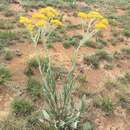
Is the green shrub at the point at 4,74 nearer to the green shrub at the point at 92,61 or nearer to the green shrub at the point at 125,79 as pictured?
the green shrub at the point at 92,61

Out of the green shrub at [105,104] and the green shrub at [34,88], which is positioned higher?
the green shrub at [34,88]

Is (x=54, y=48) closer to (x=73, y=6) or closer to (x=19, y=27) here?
(x=19, y=27)

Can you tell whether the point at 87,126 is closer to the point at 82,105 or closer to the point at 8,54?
the point at 82,105

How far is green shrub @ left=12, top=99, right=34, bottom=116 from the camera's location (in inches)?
240

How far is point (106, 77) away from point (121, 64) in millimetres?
1277

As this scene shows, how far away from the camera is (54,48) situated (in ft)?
31.3

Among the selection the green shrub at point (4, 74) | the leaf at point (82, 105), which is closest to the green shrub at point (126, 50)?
the green shrub at point (4, 74)

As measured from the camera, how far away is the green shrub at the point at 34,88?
6.72 m

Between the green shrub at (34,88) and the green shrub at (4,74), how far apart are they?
1.62ft

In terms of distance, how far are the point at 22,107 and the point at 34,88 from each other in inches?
32.1

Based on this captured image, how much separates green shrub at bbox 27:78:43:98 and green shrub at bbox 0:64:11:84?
19.4 inches

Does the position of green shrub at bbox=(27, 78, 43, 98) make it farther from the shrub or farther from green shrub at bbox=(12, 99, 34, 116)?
the shrub

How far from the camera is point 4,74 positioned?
23.5ft

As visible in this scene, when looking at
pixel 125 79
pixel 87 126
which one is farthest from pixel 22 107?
pixel 125 79
